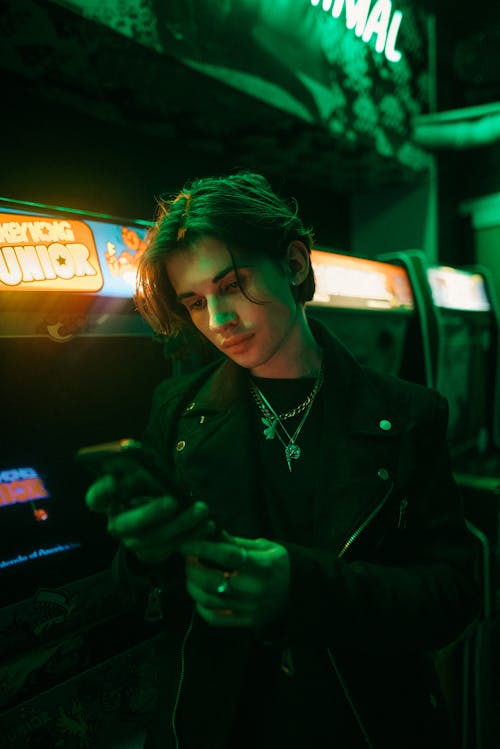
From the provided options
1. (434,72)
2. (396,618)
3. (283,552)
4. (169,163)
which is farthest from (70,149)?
(434,72)

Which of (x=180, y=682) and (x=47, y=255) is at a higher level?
(x=47, y=255)

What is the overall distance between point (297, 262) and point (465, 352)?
7.67ft

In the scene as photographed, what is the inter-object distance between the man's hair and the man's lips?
0.19 m

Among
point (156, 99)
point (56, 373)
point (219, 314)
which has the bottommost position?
point (56, 373)

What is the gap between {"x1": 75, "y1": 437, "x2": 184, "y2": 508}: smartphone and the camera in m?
0.68

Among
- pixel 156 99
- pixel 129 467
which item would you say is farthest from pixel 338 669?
pixel 156 99

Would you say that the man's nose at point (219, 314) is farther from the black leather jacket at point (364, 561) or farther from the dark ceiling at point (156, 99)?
the dark ceiling at point (156, 99)

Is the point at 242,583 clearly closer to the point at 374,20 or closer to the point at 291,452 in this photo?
the point at 291,452

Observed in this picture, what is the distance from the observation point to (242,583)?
2.79ft

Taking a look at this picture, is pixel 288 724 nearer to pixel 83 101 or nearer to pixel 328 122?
pixel 83 101

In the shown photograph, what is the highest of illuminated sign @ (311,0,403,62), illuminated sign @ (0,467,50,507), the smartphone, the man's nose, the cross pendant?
illuminated sign @ (311,0,403,62)

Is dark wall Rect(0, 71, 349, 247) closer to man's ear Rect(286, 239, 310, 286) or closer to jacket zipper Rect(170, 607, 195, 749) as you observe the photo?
man's ear Rect(286, 239, 310, 286)

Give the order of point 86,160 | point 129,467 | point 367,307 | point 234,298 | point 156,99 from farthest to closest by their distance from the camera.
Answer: point 367,307 < point 86,160 < point 156,99 < point 234,298 < point 129,467

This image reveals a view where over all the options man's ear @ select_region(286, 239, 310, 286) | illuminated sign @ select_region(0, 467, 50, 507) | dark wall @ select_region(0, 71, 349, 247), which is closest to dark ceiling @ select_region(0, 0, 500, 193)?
dark wall @ select_region(0, 71, 349, 247)
